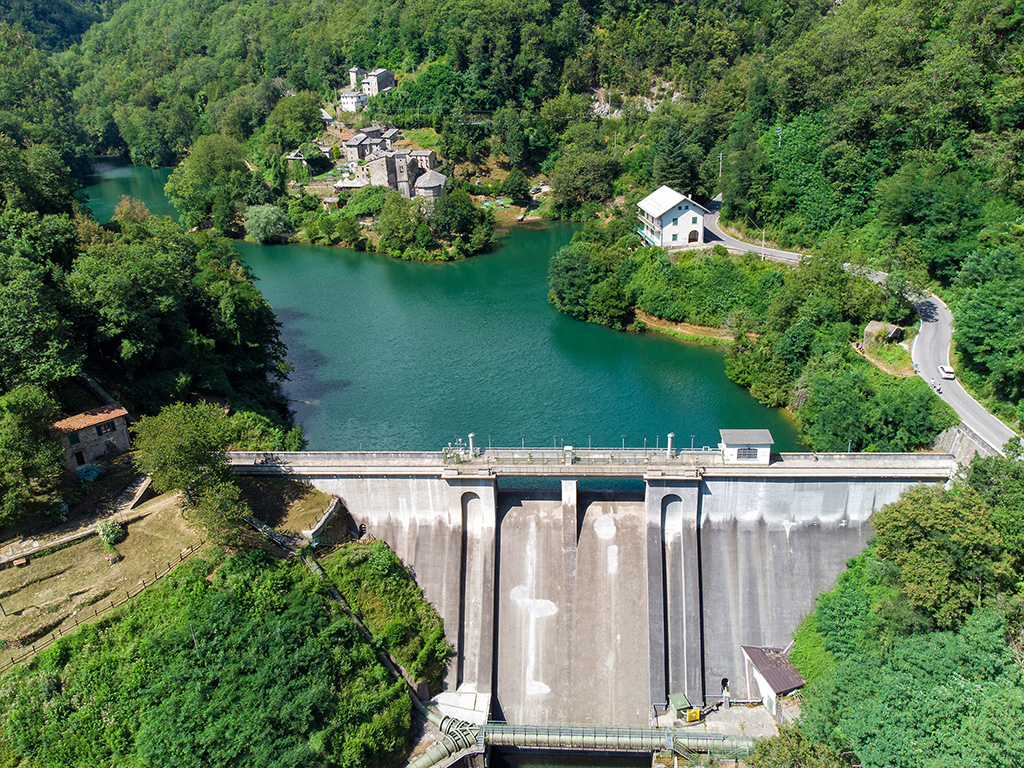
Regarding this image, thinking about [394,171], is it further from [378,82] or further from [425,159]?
[378,82]

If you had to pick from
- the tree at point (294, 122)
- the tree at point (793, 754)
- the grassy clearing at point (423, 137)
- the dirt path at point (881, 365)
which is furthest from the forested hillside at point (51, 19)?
the tree at point (793, 754)

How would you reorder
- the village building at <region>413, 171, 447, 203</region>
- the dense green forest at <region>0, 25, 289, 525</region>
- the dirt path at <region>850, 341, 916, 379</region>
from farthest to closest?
the village building at <region>413, 171, 447, 203</region>
the dirt path at <region>850, 341, 916, 379</region>
the dense green forest at <region>0, 25, 289, 525</region>

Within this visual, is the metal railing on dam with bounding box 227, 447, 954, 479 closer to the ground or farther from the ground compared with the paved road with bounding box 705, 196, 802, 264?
closer to the ground

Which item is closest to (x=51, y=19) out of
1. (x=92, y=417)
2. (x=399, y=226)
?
(x=399, y=226)

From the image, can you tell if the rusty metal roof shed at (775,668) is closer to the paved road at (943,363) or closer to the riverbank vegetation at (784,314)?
the riverbank vegetation at (784,314)

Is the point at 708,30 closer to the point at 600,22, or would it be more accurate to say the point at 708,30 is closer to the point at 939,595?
the point at 600,22

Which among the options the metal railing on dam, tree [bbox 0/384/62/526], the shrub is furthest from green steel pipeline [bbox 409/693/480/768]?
tree [bbox 0/384/62/526]

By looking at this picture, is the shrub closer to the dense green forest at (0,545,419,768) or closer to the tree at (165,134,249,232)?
the dense green forest at (0,545,419,768)

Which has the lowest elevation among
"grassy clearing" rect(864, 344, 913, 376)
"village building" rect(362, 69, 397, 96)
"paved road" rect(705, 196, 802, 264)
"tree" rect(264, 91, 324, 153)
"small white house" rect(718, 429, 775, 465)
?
"grassy clearing" rect(864, 344, 913, 376)
